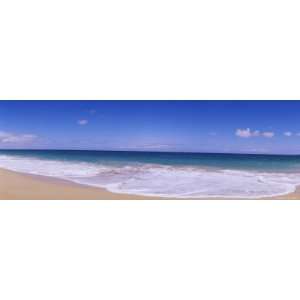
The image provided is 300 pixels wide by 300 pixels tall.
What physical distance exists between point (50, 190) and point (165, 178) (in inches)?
57.6

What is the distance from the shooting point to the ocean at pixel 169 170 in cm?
470

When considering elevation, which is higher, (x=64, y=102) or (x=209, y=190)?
(x=64, y=102)

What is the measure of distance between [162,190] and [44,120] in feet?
5.87

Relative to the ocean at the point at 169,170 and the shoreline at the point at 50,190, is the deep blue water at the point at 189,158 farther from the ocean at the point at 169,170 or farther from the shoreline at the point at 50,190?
the shoreline at the point at 50,190

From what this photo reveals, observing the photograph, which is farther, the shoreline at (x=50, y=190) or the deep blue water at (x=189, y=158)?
the deep blue water at (x=189, y=158)

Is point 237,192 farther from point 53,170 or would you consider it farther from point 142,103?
point 53,170

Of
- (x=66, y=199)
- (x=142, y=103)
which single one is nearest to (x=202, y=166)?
(x=142, y=103)

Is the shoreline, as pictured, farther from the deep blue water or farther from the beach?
the deep blue water

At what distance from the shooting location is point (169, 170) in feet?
16.0

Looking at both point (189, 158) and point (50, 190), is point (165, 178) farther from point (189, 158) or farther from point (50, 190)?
point (50, 190)

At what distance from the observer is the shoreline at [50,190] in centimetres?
466

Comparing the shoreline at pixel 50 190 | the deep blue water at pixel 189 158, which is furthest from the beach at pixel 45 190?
the deep blue water at pixel 189 158

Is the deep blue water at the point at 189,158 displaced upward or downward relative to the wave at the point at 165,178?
upward

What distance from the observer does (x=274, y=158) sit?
481cm
